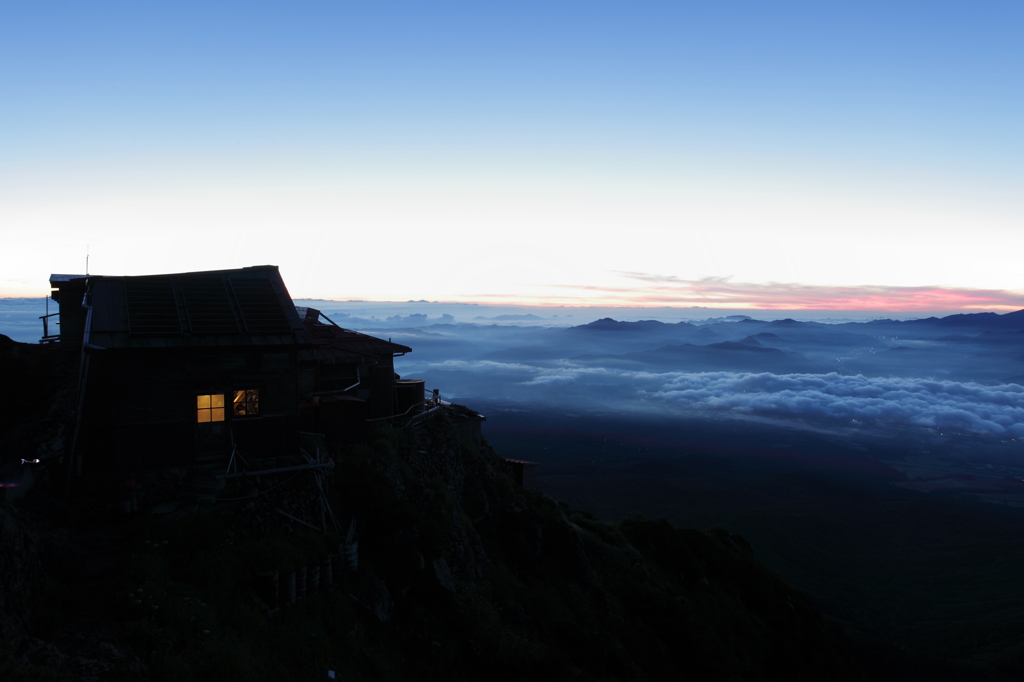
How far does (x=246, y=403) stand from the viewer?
19.6 metres

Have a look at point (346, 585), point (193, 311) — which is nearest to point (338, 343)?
point (193, 311)

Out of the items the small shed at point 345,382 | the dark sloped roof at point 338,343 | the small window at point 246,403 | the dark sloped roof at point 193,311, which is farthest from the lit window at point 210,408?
the dark sloped roof at point 338,343

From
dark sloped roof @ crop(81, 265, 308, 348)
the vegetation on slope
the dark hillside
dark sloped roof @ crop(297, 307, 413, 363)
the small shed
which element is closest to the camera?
the dark hillside

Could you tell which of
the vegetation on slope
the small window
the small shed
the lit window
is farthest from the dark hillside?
the small window

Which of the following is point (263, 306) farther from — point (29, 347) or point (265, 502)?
point (29, 347)

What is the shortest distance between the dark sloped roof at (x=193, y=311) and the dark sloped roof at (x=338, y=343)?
177 inches

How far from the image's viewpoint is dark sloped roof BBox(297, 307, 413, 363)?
27.2 meters

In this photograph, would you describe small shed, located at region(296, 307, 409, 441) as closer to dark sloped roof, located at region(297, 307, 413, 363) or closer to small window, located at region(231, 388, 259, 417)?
dark sloped roof, located at region(297, 307, 413, 363)

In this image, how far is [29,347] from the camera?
25156 mm

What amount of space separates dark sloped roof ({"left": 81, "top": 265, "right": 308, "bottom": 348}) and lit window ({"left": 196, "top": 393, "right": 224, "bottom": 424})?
1.85 metres

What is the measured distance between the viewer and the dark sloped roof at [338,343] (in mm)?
27203

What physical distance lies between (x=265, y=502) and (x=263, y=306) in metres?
7.61

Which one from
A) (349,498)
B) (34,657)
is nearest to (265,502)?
(349,498)

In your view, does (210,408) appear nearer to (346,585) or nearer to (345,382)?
(346,585)
